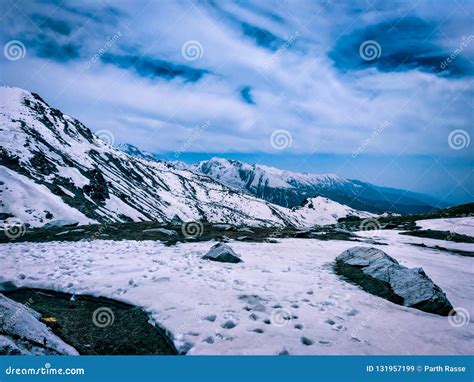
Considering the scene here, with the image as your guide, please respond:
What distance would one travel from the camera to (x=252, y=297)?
829 cm

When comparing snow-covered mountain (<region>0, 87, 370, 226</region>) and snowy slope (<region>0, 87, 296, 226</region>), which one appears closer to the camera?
snow-covered mountain (<region>0, 87, 370, 226</region>)

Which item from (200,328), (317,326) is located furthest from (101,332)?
(317,326)

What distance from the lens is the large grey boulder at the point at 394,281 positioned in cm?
833

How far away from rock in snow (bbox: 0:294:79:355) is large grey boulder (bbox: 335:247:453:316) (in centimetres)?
839

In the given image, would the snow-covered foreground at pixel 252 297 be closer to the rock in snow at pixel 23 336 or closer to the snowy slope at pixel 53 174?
the rock in snow at pixel 23 336

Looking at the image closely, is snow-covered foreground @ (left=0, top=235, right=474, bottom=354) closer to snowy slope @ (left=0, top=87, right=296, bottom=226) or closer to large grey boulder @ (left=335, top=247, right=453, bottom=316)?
large grey boulder @ (left=335, top=247, right=453, bottom=316)

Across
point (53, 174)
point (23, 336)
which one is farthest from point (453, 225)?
point (53, 174)

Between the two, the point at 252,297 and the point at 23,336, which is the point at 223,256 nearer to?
the point at 252,297

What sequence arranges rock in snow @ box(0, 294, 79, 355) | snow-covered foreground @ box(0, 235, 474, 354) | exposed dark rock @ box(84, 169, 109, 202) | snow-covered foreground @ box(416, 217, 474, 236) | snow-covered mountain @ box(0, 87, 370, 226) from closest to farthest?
rock in snow @ box(0, 294, 79, 355)
snow-covered foreground @ box(0, 235, 474, 354)
snow-covered foreground @ box(416, 217, 474, 236)
snow-covered mountain @ box(0, 87, 370, 226)
exposed dark rock @ box(84, 169, 109, 202)

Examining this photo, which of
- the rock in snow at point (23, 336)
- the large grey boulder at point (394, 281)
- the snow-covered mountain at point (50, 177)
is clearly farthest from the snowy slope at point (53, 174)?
the large grey boulder at point (394, 281)

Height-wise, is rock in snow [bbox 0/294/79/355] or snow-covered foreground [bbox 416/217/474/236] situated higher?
snow-covered foreground [bbox 416/217/474/236]

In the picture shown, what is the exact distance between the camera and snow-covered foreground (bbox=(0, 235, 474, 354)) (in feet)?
20.7

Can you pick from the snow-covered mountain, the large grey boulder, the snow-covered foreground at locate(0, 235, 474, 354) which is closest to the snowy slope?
the snow-covered mountain

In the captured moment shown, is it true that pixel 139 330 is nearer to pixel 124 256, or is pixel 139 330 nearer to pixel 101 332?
pixel 101 332
